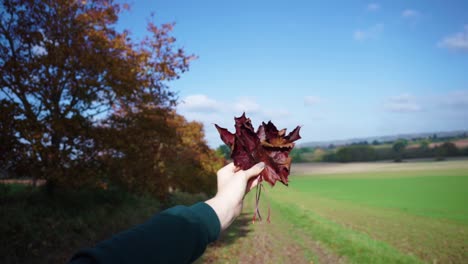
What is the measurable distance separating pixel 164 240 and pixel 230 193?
707mm

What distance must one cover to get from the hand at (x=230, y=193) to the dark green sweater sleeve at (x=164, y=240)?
0.32 ft

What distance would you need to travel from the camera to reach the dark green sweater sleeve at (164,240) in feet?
→ 3.71

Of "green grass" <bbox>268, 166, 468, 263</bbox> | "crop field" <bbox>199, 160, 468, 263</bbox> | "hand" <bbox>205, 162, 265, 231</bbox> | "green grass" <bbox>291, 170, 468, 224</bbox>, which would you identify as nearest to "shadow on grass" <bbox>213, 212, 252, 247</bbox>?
"crop field" <bbox>199, 160, 468, 263</bbox>

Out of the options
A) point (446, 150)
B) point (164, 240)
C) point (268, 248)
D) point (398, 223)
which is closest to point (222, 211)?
point (164, 240)

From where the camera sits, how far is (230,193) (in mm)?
1969

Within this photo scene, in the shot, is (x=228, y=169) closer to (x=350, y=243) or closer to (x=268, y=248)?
(x=268, y=248)

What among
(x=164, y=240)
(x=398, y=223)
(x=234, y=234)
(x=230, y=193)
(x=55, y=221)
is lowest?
(x=398, y=223)

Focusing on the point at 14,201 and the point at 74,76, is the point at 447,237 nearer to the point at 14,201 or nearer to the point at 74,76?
the point at 74,76

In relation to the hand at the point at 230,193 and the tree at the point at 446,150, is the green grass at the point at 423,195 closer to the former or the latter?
the tree at the point at 446,150

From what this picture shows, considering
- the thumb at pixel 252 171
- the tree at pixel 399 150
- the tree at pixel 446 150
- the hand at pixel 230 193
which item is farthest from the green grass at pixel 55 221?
the tree at pixel 399 150

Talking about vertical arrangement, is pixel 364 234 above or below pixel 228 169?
below

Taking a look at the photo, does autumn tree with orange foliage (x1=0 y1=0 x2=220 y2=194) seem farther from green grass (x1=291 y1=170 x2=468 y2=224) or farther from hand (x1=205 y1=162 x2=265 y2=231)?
green grass (x1=291 y1=170 x2=468 y2=224)

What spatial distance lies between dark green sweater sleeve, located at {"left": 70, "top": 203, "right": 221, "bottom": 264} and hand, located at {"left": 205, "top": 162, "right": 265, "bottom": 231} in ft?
0.32

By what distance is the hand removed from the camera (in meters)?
1.80
